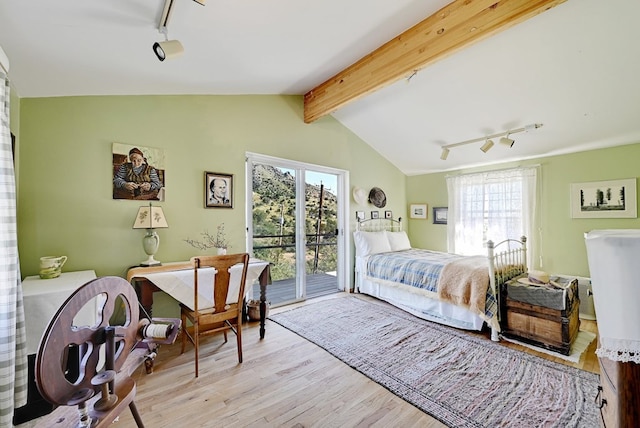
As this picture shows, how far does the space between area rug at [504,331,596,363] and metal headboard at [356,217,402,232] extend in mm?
2555

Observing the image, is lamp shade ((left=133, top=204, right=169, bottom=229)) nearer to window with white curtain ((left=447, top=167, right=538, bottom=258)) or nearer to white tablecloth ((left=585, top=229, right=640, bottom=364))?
white tablecloth ((left=585, top=229, right=640, bottom=364))

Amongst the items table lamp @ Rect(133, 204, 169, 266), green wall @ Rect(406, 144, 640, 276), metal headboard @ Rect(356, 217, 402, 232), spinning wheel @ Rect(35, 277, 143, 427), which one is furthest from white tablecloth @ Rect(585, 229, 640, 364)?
metal headboard @ Rect(356, 217, 402, 232)

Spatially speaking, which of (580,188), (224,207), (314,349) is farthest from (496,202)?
(224,207)

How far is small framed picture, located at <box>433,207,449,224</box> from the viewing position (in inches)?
199

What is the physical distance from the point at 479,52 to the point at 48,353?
3.55m

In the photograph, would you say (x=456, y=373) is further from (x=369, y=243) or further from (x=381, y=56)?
(x=381, y=56)

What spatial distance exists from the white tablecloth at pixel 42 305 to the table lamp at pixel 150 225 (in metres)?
0.63

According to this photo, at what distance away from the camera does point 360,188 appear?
4.78 metres

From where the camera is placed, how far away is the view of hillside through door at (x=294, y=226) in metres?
3.70

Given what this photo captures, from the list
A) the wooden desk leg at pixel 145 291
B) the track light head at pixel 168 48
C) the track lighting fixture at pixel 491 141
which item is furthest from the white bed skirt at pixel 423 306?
the track light head at pixel 168 48

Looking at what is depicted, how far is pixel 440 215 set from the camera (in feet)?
16.8

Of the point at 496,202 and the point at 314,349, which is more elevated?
the point at 496,202

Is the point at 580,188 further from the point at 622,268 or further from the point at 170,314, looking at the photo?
the point at 170,314

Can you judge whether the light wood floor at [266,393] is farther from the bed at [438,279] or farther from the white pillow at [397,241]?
the white pillow at [397,241]
